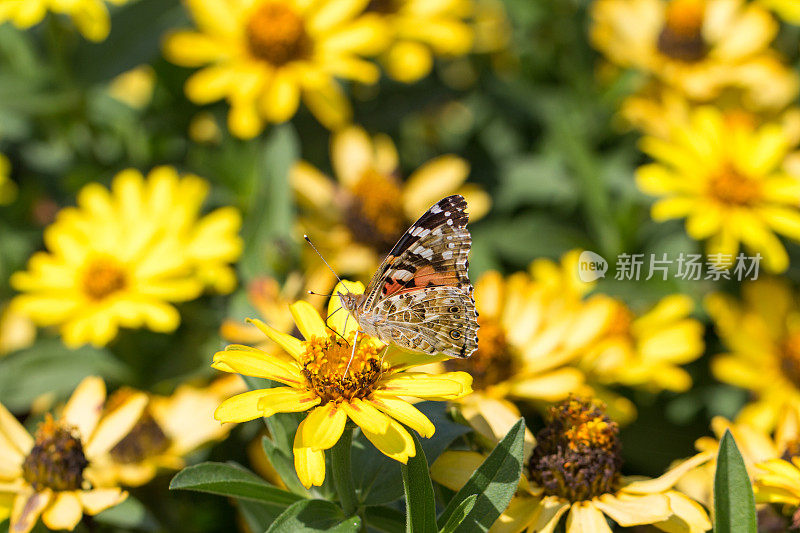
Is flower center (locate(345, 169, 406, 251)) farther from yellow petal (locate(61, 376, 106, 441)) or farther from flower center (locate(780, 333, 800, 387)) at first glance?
flower center (locate(780, 333, 800, 387))

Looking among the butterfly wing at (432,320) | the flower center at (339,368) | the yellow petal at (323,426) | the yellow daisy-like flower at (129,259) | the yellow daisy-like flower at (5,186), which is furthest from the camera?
the yellow daisy-like flower at (5,186)

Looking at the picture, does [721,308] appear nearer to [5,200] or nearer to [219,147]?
[219,147]

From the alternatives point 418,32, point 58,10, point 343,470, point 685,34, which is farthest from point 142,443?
point 685,34

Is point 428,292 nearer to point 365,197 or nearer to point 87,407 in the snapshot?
point 87,407

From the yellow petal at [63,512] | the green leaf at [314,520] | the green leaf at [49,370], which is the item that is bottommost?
the green leaf at [49,370]

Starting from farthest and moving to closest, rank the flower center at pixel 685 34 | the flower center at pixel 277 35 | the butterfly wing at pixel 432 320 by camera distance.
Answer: the flower center at pixel 685 34
the flower center at pixel 277 35
the butterfly wing at pixel 432 320

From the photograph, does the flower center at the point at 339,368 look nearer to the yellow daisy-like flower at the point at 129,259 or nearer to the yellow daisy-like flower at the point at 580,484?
the yellow daisy-like flower at the point at 580,484

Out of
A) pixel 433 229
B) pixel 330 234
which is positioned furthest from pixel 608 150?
pixel 433 229

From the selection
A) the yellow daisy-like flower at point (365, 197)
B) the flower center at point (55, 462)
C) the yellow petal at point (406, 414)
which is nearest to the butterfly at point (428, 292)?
the yellow petal at point (406, 414)
